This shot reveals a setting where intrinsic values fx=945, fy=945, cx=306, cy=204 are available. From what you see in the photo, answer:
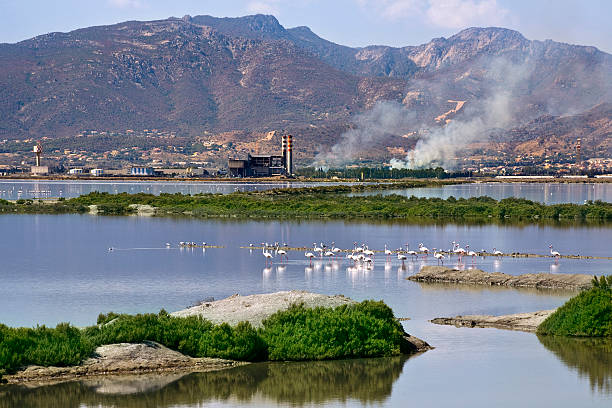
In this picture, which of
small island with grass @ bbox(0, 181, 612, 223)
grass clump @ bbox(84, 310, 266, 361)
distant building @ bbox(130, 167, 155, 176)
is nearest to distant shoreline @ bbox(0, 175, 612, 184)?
distant building @ bbox(130, 167, 155, 176)

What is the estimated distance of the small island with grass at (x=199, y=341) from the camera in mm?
17953

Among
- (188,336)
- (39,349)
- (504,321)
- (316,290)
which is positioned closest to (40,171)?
(316,290)

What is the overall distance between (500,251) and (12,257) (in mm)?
22943

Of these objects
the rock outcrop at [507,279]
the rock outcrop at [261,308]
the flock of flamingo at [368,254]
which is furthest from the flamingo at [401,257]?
the rock outcrop at [261,308]

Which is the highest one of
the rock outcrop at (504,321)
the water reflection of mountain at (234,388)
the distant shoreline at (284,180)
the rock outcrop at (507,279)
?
the distant shoreline at (284,180)

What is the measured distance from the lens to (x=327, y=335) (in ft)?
64.7

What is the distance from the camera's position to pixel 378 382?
714 inches

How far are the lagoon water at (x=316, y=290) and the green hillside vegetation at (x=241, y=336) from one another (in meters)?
0.39

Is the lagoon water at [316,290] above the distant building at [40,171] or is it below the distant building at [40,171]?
below

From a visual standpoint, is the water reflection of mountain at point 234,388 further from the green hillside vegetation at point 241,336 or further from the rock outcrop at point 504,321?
the rock outcrop at point 504,321

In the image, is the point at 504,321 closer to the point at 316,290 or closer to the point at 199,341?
the point at 199,341

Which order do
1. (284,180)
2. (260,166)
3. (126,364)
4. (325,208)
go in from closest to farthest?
(126,364)
(325,208)
(284,180)
(260,166)

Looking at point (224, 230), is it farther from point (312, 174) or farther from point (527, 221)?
point (312, 174)

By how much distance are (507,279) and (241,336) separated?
1522cm
